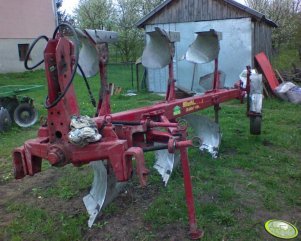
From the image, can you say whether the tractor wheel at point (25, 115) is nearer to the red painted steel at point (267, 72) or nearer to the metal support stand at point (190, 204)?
the metal support stand at point (190, 204)

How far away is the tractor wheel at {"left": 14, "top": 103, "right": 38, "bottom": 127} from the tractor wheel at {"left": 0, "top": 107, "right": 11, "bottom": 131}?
1.32ft

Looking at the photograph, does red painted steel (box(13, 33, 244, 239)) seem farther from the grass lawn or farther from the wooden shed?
the wooden shed

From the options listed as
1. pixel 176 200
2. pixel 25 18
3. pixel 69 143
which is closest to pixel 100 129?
pixel 69 143

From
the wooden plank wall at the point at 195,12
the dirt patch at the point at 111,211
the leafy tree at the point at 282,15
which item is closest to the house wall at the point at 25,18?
the wooden plank wall at the point at 195,12

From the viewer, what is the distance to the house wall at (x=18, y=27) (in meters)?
18.3

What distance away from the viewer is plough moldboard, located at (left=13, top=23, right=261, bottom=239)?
2711 mm

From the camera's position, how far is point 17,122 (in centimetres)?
789

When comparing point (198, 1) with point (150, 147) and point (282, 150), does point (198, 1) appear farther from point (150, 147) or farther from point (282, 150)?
point (150, 147)

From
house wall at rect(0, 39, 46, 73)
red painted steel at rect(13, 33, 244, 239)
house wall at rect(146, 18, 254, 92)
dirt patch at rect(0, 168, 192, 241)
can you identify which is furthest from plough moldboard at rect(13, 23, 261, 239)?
house wall at rect(0, 39, 46, 73)

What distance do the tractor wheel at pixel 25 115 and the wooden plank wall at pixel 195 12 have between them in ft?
19.2

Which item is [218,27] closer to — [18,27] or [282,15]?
[18,27]

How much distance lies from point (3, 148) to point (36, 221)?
9.82 feet

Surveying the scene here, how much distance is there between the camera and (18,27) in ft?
62.5

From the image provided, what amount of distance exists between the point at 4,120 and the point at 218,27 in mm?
6745
